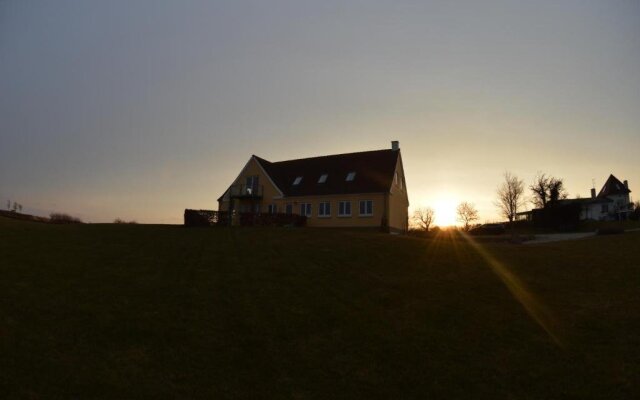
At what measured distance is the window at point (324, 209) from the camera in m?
42.8

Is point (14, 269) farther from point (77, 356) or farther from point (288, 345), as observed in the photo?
point (288, 345)

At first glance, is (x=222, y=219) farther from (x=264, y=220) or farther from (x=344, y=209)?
(x=344, y=209)

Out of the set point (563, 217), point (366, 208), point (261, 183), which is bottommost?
point (563, 217)

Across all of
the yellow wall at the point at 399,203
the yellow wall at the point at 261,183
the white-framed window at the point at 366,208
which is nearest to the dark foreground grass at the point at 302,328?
the white-framed window at the point at 366,208

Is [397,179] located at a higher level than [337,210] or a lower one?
higher

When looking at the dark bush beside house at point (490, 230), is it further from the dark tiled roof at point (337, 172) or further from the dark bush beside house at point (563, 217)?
the dark tiled roof at point (337, 172)

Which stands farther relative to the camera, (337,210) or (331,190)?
(331,190)

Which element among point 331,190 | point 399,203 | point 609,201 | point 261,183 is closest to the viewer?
point 331,190

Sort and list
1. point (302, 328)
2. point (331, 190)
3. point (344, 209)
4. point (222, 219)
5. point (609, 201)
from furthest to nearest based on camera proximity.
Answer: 1. point (609, 201)
2. point (331, 190)
3. point (344, 209)
4. point (222, 219)
5. point (302, 328)

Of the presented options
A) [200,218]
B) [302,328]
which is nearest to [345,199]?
[200,218]

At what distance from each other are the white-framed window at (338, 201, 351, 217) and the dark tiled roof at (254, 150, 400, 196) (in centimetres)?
108

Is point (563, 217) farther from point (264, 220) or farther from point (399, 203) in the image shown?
point (264, 220)

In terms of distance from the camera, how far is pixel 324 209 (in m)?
43.1

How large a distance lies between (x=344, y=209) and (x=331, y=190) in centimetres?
265
